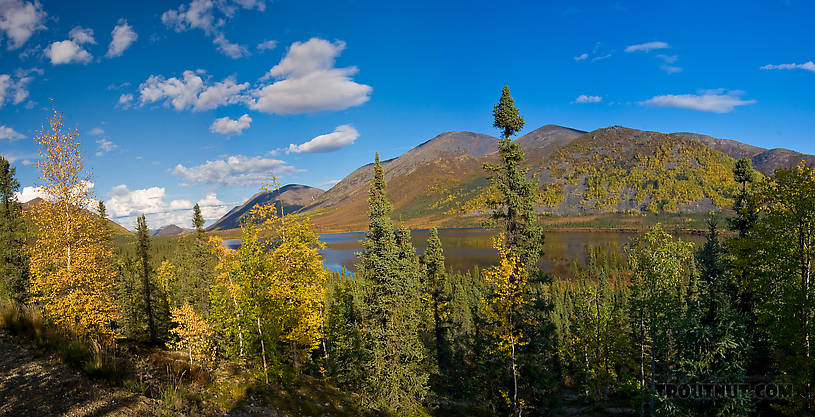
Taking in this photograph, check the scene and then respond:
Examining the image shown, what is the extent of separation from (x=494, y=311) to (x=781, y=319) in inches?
465

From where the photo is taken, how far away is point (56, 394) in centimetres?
775

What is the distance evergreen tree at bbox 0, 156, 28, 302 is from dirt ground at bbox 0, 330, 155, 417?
30.8 m

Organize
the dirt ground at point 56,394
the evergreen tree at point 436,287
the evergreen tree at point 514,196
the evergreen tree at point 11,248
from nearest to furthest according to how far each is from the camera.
Result: 1. the dirt ground at point 56,394
2. the evergreen tree at point 514,196
3. the evergreen tree at point 11,248
4. the evergreen tree at point 436,287

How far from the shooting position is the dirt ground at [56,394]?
718 cm

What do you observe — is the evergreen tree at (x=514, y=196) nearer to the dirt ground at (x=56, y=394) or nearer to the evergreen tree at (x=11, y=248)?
the dirt ground at (x=56, y=394)

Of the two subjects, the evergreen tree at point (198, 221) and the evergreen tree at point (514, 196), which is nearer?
the evergreen tree at point (514, 196)

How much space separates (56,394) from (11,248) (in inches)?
1379

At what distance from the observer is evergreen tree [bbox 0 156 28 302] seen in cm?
2936

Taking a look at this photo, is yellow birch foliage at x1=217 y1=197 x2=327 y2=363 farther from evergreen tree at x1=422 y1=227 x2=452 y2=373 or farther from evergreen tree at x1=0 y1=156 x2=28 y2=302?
evergreen tree at x1=0 y1=156 x2=28 y2=302

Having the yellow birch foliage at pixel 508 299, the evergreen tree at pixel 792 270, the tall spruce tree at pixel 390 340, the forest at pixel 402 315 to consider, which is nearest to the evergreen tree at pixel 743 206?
the forest at pixel 402 315

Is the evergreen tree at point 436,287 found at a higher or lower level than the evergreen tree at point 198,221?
lower

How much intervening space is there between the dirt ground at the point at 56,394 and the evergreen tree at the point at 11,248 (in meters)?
30.8

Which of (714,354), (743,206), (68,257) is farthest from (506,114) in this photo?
(68,257)

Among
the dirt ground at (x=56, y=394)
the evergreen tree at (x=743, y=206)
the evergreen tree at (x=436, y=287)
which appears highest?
the evergreen tree at (x=743, y=206)
